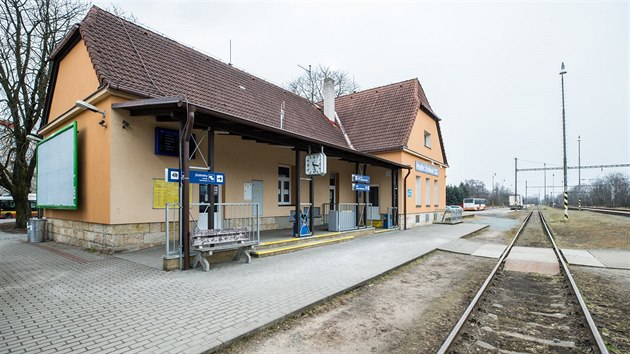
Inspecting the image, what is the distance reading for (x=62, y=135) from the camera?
10.8 metres

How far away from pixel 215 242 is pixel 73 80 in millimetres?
8733

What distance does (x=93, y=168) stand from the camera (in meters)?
9.31

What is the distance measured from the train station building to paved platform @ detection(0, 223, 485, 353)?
3.94 ft

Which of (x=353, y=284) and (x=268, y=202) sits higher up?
(x=268, y=202)

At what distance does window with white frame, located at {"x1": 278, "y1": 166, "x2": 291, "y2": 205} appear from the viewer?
14.4 m

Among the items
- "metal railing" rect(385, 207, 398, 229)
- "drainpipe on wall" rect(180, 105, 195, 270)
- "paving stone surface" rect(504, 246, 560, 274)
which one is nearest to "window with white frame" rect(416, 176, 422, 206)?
"metal railing" rect(385, 207, 398, 229)

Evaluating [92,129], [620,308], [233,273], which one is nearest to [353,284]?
[233,273]

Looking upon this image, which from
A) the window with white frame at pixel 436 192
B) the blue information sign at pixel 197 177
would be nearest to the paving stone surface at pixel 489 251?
the blue information sign at pixel 197 177

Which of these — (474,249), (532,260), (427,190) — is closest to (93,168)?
(474,249)

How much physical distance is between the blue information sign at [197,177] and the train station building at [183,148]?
0.09 feet

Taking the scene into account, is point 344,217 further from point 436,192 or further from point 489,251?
point 436,192

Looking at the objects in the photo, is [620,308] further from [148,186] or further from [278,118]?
[278,118]

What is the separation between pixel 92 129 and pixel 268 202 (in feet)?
21.4

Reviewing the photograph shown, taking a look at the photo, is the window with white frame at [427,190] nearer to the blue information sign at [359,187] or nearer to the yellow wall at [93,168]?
the blue information sign at [359,187]
